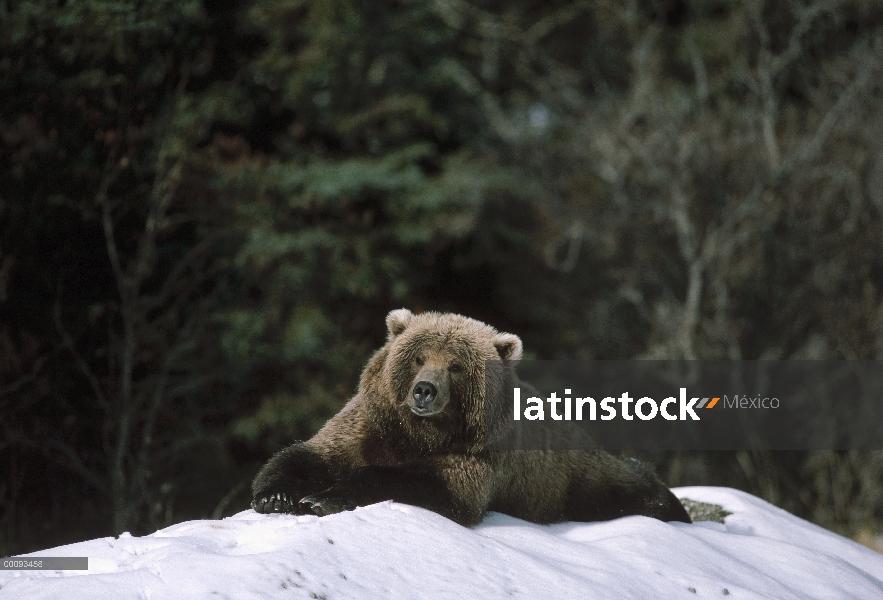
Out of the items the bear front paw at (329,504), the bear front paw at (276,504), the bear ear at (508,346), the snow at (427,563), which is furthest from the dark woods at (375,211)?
the bear ear at (508,346)

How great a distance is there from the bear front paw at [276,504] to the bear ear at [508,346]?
51.8 inches

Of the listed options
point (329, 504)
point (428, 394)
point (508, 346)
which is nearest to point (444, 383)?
point (428, 394)

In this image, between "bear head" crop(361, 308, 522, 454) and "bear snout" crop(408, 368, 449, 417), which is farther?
"bear head" crop(361, 308, 522, 454)

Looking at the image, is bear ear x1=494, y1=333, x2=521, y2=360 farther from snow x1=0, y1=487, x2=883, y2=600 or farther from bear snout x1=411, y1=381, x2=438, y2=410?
snow x1=0, y1=487, x2=883, y2=600

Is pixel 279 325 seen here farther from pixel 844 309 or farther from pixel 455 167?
pixel 844 309

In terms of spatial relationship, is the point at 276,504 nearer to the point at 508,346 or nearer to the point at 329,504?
→ the point at 329,504

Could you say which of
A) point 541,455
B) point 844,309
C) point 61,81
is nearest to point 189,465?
point 61,81

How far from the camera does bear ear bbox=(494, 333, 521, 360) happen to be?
462 cm

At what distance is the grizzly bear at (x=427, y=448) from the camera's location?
4145 mm

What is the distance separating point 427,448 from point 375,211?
1239cm

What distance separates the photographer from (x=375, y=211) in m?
16.5

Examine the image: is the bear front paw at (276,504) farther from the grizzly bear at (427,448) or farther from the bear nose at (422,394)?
the bear nose at (422,394)

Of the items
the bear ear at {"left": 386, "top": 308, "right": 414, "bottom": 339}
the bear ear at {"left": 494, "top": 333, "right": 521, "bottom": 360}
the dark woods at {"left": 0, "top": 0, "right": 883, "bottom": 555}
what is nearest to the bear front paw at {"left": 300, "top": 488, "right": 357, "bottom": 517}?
the bear ear at {"left": 386, "top": 308, "right": 414, "bottom": 339}

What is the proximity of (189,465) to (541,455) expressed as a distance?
734cm
